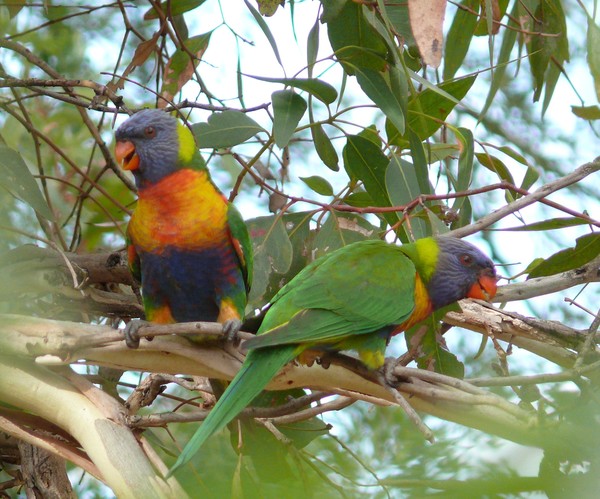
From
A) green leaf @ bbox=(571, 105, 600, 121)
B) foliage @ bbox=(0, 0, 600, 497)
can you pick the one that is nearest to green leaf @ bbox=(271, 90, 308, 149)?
foliage @ bbox=(0, 0, 600, 497)

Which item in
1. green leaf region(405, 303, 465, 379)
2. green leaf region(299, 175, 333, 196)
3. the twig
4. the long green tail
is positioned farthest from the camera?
green leaf region(299, 175, 333, 196)

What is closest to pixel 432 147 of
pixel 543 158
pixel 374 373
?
pixel 374 373

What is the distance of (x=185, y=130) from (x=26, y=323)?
2.24 ft

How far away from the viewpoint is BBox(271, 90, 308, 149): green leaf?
63.5 inches

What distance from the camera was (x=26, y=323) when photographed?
1327mm

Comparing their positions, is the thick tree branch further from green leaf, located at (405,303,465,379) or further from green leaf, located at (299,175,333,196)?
green leaf, located at (299,175,333,196)

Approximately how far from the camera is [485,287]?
1718 mm

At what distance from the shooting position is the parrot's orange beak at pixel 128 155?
1740 millimetres

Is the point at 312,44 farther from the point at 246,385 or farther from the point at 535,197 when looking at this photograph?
the point at 246,385

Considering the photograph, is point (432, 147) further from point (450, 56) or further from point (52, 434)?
point (52, 434)

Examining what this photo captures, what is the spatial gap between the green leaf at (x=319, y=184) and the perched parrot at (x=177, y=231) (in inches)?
9.6

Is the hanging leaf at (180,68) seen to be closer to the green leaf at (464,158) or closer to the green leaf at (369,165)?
the green leaf at (369,165)

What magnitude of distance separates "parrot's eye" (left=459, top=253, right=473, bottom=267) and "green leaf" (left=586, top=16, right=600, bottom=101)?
1.41 feet

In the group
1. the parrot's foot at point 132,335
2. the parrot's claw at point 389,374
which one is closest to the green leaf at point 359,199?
the parrot's claw at point 389,374
